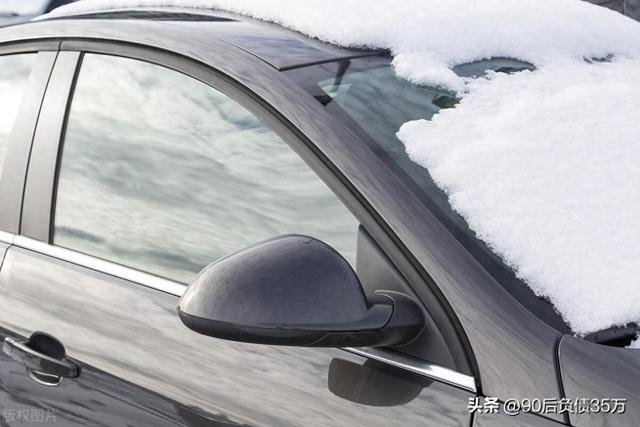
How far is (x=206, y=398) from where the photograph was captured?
65.7 inches

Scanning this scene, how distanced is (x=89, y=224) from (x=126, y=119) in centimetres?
23

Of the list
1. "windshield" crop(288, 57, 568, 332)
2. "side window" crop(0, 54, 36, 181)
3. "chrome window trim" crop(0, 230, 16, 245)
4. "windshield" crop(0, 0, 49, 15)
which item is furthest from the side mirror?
"windshield" crop(0, 0, 49, 15)

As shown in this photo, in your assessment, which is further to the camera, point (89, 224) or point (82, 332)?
point (89, 224)

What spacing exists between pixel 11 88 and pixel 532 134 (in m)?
1.26

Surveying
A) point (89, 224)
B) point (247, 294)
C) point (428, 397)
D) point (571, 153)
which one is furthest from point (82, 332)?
point (571, 153)

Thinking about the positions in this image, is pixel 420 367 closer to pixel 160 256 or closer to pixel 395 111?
pixel 395 111

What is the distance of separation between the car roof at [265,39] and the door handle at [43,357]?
2.28ft

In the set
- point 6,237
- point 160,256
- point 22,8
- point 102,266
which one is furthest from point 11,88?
point 22,8

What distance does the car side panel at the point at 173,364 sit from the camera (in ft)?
4.90

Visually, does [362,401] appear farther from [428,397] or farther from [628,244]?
[628,244]

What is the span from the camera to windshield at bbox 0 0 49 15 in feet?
30.1

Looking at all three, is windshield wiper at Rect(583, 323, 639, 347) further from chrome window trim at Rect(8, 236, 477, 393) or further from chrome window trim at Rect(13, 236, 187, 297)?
chrome window trim at Rect(13, 236, 187, 297)

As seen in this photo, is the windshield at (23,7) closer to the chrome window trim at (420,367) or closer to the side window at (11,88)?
the side window at (11,88)

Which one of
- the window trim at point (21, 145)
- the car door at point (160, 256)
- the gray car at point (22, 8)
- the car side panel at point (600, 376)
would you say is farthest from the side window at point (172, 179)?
the gray car at point (22, 8)
